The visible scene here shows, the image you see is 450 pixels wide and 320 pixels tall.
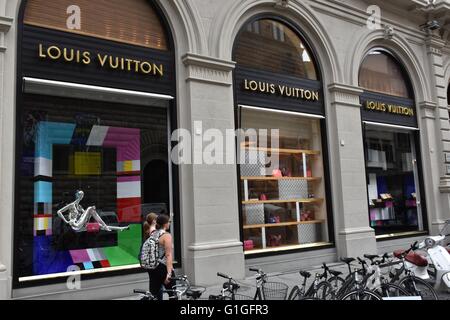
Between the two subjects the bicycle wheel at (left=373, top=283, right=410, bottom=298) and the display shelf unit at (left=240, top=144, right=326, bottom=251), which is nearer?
the bicycle wheel at (left=373, top=283, right=410, bottom=298)

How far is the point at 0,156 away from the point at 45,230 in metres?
1.53

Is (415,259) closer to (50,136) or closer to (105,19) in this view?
(50,136)

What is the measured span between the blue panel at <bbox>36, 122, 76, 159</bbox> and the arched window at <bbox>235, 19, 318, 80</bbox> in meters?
4.27

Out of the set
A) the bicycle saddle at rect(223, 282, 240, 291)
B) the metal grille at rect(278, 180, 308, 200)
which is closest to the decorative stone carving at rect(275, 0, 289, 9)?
the metal grille at rect(278, 180, 308, 200)

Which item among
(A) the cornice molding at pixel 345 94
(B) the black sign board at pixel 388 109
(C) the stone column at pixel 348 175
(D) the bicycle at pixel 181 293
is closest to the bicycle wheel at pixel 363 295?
(D) the bicycle at pixel 181 293

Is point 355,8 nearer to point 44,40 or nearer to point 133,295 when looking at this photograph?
point 44,40

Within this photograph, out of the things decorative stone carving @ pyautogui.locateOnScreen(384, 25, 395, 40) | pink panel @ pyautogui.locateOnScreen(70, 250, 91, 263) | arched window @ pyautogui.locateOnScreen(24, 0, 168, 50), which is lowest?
pink panel @ pyautogui.locateOnScreen(70, 250, 91, 263)

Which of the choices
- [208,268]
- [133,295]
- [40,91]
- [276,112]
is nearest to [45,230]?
[133,295]

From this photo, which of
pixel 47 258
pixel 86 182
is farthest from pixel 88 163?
pixel 47 258

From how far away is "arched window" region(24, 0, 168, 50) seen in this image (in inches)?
294

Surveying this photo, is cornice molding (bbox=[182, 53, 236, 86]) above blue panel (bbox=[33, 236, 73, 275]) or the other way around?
Answer: above

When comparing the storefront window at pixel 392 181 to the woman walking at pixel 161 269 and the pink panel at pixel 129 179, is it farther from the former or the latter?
the woman walking at pixel 161 269

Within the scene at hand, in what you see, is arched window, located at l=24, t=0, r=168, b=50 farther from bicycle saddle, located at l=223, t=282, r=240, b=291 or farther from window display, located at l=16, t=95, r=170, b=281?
bicycle saddle, located at l=223, t=282, r=240, b=291

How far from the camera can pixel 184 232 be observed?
27.5 feet
